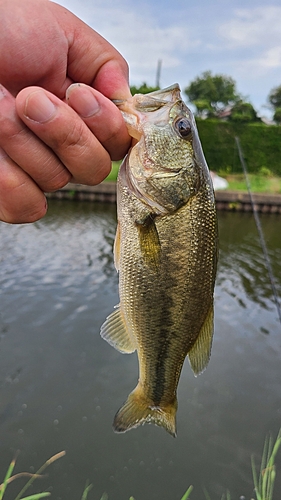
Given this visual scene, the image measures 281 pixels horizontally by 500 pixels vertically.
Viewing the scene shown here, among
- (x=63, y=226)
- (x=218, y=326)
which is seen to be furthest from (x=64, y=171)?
(x=63, y=226)

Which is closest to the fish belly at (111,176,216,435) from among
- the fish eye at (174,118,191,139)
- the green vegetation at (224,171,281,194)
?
the fish eye at (174,118,191,139)

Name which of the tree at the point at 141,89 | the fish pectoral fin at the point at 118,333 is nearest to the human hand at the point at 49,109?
the fish pectoral fin at the point at 118,333

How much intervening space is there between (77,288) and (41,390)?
13.0 feet

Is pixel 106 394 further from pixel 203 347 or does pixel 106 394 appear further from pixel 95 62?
pixel 95 62

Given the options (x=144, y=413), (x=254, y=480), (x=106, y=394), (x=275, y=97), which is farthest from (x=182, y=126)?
(x=275, y=97)

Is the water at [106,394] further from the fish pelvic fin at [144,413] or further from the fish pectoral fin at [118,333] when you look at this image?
the fish pectoral fin at [118,333]

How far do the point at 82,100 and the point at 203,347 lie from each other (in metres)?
1.40

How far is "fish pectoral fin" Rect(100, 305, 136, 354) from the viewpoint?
7.07 ft

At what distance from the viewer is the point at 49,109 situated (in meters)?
1.51

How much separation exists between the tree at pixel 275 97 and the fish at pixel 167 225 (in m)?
65.1

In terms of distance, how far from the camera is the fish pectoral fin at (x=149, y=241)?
76.0 inches

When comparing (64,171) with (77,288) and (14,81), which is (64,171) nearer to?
(14,81)

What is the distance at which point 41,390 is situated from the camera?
261 inches

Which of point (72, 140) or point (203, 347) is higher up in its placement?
point (72, 140)
